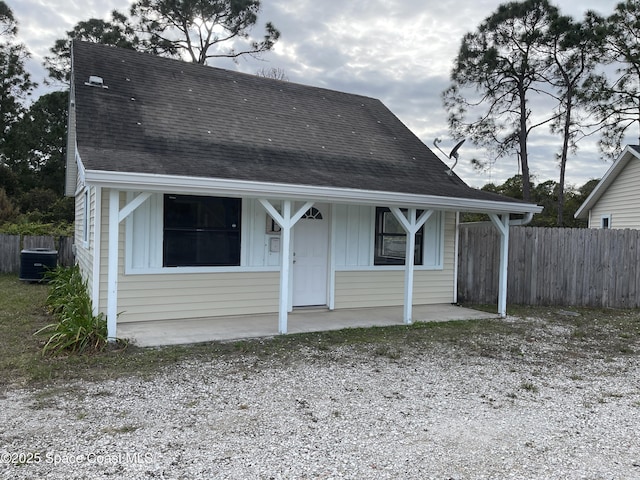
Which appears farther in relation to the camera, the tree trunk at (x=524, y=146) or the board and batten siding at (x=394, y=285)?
the tree trunk at (x=524, y=146)

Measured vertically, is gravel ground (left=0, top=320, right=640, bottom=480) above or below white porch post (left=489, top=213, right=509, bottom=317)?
below

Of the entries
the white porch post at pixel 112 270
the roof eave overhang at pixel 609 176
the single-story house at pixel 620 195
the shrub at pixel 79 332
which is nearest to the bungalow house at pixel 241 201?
the white porch post at pixel 112 270

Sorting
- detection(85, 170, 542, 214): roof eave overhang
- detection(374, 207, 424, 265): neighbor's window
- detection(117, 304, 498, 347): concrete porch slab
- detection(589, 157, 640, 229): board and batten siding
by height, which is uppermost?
detection(589, 157, 640, 229): board and batten siding

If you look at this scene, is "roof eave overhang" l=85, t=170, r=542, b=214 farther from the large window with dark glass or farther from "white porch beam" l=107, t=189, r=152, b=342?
the large window with dark glass

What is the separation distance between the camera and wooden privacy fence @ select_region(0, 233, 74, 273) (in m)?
13.2

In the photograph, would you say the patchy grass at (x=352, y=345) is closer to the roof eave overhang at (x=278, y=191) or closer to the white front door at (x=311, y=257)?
the white front door at (x=311, y=257)

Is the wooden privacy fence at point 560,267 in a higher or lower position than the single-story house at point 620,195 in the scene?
lower

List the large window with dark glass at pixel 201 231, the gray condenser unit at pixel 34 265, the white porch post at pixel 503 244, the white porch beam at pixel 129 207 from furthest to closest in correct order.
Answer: the gray condenser unit at pixel 34 265 → the white porch post at pixel 503 244 → the large window with dark glass at pixel 201 231 → the white porch beam at pixel 129 207

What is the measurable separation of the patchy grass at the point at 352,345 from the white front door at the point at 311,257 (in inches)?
60.9

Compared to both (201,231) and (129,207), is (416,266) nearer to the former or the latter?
(201,231)

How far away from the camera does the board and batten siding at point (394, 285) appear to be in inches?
338

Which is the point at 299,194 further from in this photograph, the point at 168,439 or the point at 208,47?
the point at 208,47

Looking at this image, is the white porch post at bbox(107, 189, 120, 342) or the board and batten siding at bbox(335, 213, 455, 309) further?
the board and batten siding at bbox(335, 213, 455, 309)

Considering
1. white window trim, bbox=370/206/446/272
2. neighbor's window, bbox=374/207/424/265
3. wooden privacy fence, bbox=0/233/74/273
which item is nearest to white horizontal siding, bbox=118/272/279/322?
white window trim, bbox=370/206/446/272
